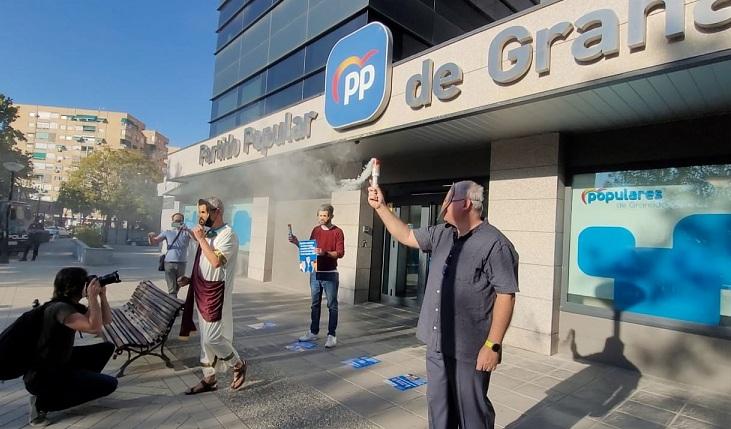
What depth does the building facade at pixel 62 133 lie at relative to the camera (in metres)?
81.2

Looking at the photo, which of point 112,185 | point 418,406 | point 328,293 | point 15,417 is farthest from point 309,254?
point 112,185

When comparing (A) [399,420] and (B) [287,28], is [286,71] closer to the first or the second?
(B) [287,28]

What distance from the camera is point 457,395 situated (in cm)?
225

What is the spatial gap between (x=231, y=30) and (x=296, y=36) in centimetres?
572

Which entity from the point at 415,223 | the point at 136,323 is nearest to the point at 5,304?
the point at 136,323

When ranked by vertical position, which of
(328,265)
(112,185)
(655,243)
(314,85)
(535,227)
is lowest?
(328,265)

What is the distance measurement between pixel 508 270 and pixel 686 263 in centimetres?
364

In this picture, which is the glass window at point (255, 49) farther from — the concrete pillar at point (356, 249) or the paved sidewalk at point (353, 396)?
the paved sidewalk at point (353, 396)

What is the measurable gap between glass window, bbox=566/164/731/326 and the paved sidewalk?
0.90m

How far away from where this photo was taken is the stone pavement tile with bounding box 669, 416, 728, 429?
3246mm

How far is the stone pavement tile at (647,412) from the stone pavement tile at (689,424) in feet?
0.15

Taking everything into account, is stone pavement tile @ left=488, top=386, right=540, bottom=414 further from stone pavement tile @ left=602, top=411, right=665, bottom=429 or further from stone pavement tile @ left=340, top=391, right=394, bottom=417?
stone pavement tile @ left=340, top=391, right=394, bottom=417

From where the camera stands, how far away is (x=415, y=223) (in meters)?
8.02

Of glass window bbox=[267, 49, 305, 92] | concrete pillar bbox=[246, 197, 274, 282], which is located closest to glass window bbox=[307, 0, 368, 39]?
glass window bbox=[267, 49, 305, 92]
